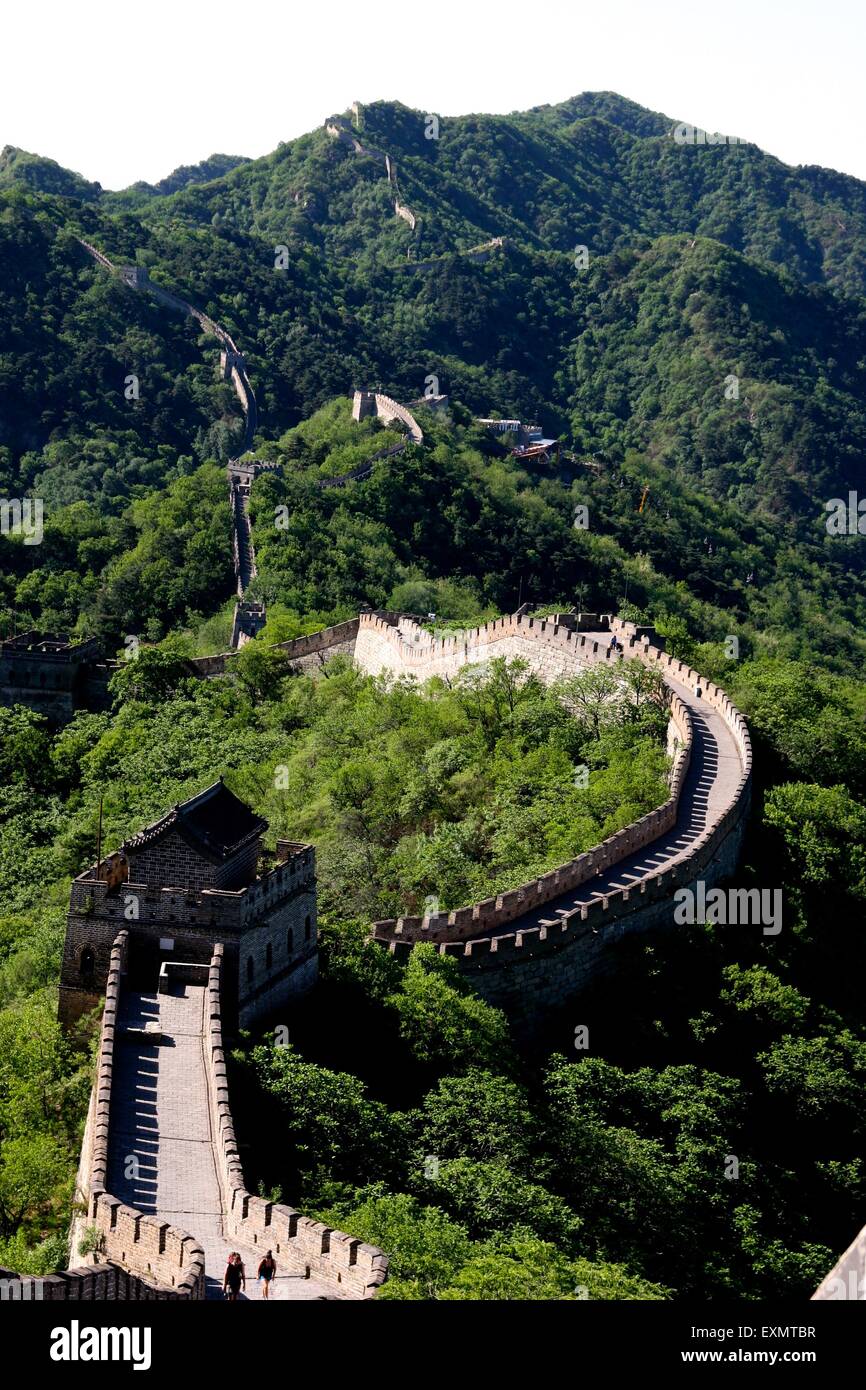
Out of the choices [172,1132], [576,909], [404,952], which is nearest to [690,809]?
[576,909]

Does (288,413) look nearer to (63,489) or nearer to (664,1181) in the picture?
(63,489)

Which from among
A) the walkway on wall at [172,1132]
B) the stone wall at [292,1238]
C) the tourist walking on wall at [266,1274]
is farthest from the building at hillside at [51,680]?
the tourist walking on wall at [266,1274]

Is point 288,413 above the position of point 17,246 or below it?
below

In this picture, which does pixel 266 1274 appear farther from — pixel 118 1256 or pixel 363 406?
pixel 363 406

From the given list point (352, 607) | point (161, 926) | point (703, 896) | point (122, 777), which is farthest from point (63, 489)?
point (161, 926)

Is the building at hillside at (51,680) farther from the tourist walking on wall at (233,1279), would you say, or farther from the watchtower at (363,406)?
the watchtower at (363,406)

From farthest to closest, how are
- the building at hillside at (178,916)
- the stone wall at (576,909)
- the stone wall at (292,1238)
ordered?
1. the stone wall at (576,909)
2. the building at hillside at (178,916)
3. the stone wall at (292,1238)
